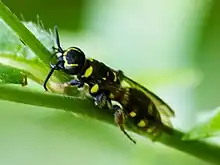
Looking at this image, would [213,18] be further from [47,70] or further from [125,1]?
[47,70]

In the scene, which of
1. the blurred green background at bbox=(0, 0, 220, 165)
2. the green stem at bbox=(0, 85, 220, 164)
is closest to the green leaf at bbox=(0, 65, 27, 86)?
the green stem at bbox=(0, 85, 220, 164)

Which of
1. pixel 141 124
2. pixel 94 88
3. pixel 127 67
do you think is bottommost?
pixel 141 124

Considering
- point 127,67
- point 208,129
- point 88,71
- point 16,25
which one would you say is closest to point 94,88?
point 88,71

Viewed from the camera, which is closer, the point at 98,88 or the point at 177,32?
the point at 98,88

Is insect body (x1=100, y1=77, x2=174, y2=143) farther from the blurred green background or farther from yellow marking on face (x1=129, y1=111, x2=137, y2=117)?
the blurred green background

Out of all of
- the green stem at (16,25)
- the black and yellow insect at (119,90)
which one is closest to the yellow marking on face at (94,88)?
the black and yellow insect at (119,90)

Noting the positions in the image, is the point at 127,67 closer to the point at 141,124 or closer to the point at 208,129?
the point at 141,124

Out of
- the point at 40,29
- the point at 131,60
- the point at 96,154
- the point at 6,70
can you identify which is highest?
the point at 131,60

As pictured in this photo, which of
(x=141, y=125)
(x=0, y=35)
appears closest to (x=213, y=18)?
(x=141, y=125)
